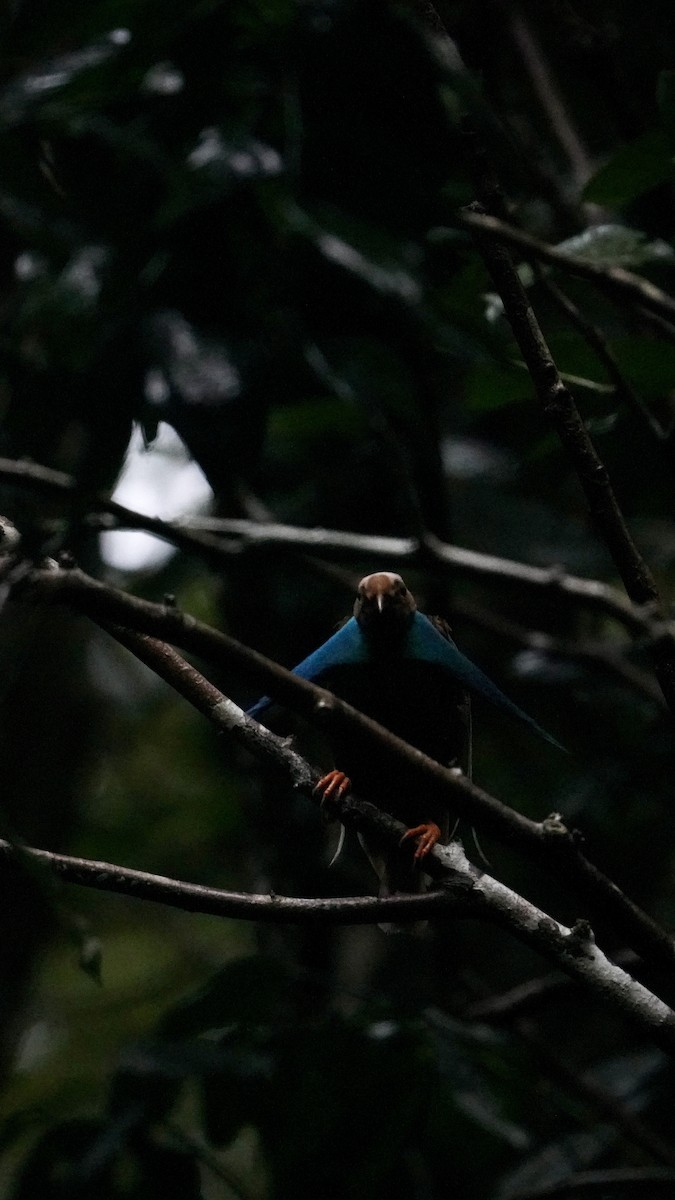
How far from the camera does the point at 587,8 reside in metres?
4.07

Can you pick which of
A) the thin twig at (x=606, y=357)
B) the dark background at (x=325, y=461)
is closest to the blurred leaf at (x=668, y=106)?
the dark background at (x=325, y=461)

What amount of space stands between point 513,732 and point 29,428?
126 inches

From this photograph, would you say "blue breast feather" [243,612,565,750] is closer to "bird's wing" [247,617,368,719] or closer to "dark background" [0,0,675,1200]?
"bird's wing" [247,617,368,719]

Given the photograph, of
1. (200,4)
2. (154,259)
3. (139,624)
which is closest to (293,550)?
(139,624)

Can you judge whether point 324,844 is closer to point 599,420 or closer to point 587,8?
point 599,420

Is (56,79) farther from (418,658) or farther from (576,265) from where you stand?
(418,658)

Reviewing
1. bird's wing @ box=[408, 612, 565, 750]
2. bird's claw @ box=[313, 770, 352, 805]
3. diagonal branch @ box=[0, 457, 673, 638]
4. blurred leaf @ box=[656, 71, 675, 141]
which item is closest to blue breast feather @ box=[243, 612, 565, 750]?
bird's wing @ box=[408, 612, 565, 750]

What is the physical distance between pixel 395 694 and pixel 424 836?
464mm

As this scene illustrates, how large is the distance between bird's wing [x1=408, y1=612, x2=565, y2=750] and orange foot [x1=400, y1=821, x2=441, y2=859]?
27 cm

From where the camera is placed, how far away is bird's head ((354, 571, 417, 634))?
267cm

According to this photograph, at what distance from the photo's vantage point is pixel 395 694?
2.78 m

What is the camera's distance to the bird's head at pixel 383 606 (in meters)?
2.67

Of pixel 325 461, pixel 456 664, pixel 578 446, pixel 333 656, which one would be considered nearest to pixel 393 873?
pixel 333 656

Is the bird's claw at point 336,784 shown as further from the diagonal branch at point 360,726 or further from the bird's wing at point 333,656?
the diagonal branch at point 360,726
